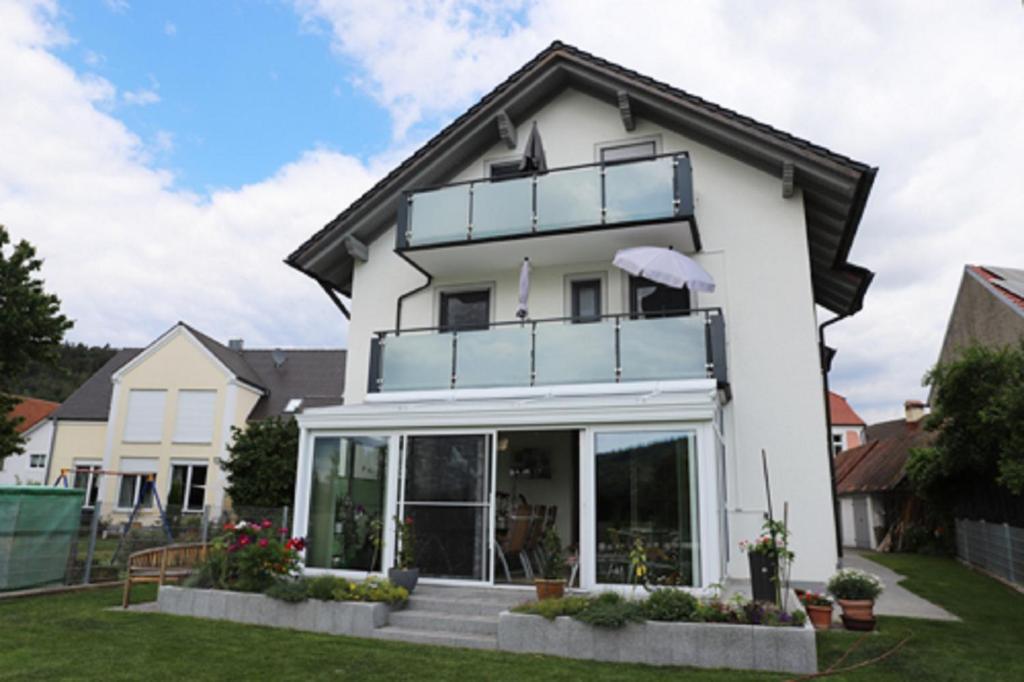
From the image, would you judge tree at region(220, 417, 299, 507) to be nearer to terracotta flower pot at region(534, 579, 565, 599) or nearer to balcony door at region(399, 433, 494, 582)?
balcony door at region(399, 433, 494, 582)

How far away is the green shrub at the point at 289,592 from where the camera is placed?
10.2 meters

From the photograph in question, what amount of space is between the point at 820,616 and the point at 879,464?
83.1 feet

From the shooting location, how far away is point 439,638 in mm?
9508

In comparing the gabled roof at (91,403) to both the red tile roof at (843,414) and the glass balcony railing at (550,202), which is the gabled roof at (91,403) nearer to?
the glass balcony railing at (550,202)

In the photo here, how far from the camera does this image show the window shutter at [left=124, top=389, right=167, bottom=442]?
3338 centimetres

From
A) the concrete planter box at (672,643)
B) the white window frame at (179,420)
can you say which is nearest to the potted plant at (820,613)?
the concrete planter box at (672,643)

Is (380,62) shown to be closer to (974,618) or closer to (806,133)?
(806,133)

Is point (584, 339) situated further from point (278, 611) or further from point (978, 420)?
point (978, 420)

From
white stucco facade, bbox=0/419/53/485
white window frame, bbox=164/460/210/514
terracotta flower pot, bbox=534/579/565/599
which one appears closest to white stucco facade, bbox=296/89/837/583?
terracotta flower pot, bbox=534/579/565/599

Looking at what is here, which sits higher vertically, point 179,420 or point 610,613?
point 179,420

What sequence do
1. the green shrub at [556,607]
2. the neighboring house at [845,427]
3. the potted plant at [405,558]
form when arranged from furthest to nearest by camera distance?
the neighboring house at [845,427] → the potted plant at [405,558] → the green shrub at [556,607]

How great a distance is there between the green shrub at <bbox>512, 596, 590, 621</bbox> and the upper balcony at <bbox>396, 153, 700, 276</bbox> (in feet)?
25.2

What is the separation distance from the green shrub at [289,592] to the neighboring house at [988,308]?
20.1 m

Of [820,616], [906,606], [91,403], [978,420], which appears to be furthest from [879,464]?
[91,403]
